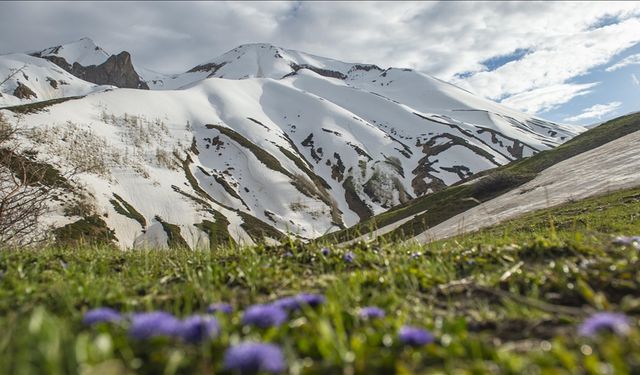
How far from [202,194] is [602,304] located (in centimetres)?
15596

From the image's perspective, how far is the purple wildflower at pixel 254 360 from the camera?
→ 182cm

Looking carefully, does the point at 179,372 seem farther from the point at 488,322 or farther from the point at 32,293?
the point at 32,293

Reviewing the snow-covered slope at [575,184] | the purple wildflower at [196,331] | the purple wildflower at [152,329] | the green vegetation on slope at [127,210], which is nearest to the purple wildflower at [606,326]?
the purple wildflower at [196,331]

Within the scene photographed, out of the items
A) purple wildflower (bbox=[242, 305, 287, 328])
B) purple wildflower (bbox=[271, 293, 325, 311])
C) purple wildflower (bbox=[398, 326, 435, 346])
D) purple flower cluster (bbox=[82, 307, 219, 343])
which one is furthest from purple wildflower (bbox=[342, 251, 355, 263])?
purple flower cluster (bbox=[82, 307, 219, 343])

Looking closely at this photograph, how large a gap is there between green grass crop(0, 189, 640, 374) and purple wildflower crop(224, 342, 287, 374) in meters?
0.19

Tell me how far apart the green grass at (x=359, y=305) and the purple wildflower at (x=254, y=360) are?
0.19 metres

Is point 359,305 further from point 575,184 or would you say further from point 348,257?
point 575,184

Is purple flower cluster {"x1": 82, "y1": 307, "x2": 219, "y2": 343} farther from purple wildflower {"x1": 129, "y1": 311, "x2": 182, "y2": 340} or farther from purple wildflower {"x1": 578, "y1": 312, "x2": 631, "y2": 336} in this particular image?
purple wildflower {"x1": 578, "y1": 312, "x2": 631, "y2": 336}

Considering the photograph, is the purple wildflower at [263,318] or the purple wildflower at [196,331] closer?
the purple wildflower at [196,331]

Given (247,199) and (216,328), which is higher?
(247,199)

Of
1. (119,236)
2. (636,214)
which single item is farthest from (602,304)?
(119,236)

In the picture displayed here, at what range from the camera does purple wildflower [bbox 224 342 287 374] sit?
182cm

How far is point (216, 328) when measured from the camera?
2410mm

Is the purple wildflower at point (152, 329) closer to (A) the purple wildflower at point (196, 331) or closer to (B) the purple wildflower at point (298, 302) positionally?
(A) the purple wildflower at point (196, 331)
